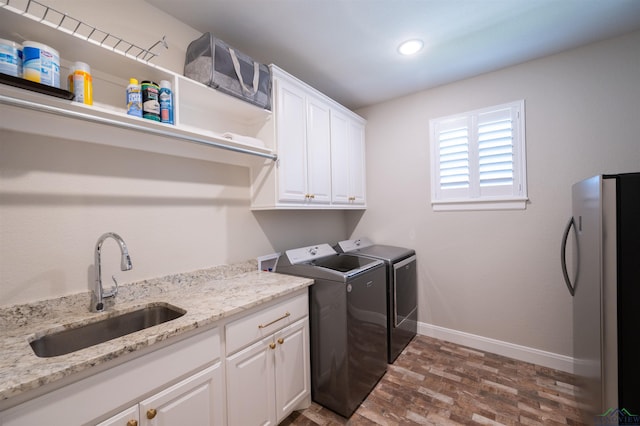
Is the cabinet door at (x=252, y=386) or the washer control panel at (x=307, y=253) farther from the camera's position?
the washer control panel at (x=307, y=253)

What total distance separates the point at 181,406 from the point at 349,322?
3.26ft

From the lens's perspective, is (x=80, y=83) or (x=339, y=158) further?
(x=339, y=158)

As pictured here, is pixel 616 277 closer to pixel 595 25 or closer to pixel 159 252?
pixel 595 25

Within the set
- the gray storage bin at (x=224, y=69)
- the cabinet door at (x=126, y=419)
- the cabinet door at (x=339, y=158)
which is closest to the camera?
the cabinet door at (x=126, y=419)

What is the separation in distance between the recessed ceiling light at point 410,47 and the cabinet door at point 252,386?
2.23 m

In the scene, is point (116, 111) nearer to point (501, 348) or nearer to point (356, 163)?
point (356, 163)

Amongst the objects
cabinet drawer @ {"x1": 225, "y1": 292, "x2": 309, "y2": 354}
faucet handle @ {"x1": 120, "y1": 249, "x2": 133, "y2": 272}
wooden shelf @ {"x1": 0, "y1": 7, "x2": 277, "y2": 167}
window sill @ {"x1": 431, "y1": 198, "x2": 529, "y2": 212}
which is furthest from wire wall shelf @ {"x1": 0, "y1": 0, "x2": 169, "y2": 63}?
window sill @ {"x1": 431, "y1": 198, "x2": 529, "y2": 212}

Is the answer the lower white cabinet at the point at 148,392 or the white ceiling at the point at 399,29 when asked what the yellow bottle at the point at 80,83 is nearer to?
the white ceiling at the point at 399,29

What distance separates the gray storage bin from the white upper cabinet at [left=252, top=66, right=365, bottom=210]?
0.60 feet

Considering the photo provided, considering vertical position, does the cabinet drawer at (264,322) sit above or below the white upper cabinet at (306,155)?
below

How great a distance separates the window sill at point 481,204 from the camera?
2215 millimetres

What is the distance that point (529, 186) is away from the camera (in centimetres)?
218

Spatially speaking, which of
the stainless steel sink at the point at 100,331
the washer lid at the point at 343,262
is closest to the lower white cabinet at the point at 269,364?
the stainless steel sink at the point at 100,331

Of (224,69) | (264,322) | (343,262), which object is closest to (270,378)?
(264,322)
